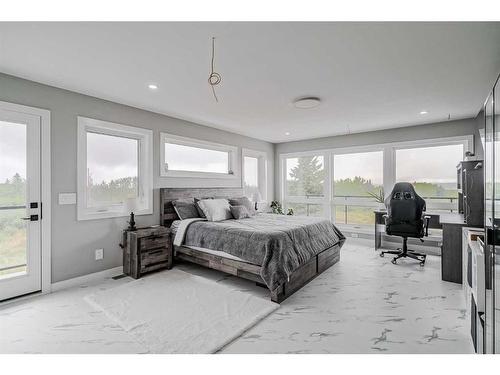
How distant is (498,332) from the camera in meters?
1.36

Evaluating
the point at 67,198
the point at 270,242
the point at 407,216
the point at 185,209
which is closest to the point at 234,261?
Answer: the point at 270,242

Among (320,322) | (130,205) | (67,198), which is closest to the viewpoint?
(320,322)

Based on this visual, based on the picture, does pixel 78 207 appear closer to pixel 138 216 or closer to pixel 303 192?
pixel 138 216

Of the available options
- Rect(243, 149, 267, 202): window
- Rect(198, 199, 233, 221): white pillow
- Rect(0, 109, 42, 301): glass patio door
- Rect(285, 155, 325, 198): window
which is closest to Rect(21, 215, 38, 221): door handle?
Rect(0, 109, 42, 301): glass patio door

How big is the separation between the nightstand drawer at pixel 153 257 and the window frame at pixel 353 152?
3747 mm

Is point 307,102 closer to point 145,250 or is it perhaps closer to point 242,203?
point 242,203

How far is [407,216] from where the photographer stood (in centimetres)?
399

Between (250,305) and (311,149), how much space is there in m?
4.40

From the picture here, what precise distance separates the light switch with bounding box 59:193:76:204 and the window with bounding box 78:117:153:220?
8 cm

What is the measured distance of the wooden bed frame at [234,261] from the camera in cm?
290

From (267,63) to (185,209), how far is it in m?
2.60

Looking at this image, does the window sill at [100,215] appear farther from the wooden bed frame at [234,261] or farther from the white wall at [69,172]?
the wooden bed frame at [234,261]
